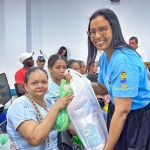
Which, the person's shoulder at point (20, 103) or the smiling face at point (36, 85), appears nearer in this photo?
the person's shoulder at point (20, 103)

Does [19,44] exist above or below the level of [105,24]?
below

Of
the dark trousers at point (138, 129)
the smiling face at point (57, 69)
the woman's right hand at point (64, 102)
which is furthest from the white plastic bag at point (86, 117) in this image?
the smiling face at point (57, 69)

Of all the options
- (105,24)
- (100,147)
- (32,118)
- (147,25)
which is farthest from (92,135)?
(147,25)

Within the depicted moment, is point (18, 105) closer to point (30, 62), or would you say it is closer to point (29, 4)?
point (30, 62)

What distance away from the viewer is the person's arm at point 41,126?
5.18ft

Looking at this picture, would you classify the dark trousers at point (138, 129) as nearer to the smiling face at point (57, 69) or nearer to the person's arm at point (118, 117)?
the person's arm at point (118, 117)

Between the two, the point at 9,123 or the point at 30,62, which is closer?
the point at 9,123

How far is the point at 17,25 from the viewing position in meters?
6.51

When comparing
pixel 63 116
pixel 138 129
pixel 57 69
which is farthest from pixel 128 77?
pixel 57 69

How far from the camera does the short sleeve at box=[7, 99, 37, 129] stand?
1697mm

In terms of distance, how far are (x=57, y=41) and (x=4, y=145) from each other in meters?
5.77

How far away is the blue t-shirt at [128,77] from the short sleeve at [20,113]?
0.50 metres

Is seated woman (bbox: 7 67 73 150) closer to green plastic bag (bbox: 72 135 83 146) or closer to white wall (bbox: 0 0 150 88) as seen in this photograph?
green plastic bag (bbox: 72 135 83 146)

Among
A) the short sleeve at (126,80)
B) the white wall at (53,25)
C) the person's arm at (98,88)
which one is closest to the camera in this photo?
the short sleeve at (126,80)
